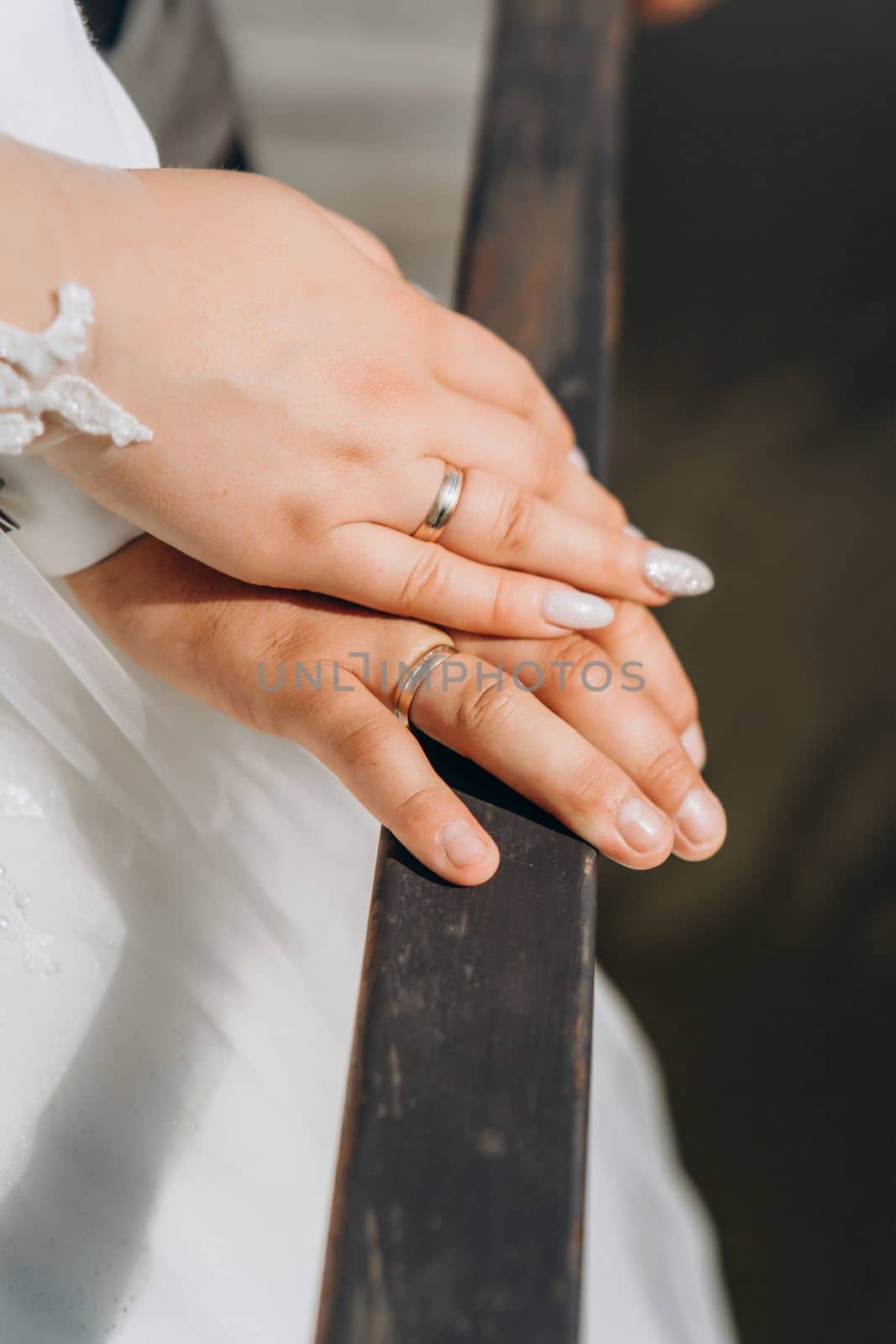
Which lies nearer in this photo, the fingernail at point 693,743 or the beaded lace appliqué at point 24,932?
the beaded lace appliqué at point 24,932

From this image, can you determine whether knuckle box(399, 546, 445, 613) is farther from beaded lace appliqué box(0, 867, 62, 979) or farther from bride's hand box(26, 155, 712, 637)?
beaded lace appliqué box(0, 867, 62, 979)

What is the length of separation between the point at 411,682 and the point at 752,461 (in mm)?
1359

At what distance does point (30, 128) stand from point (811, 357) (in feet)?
5.27

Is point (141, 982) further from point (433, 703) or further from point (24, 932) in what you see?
point (433, 703)

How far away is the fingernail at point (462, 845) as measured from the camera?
395 mm

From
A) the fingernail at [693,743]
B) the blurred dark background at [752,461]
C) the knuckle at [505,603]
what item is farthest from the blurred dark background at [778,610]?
the knuckle at [505,603]

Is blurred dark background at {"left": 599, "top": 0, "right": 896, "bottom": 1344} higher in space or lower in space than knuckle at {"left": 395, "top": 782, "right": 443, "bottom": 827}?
lower

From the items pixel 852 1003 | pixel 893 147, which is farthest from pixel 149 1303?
pixel 893 147

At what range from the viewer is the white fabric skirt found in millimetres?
409

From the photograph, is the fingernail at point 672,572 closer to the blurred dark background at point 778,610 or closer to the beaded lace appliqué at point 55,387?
the beaded lace appliqué at point 55,387

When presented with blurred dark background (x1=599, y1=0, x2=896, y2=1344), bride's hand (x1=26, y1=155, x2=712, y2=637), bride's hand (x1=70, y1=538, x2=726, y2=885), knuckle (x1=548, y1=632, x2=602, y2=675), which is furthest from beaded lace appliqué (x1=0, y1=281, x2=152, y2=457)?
blurred dark background (x1=599, y1=0, x2=896, y2=1344)

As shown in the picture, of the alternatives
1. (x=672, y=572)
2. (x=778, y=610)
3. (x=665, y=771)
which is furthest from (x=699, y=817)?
(x=778, y=610)

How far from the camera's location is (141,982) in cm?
46

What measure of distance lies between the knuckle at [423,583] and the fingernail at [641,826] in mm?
135
